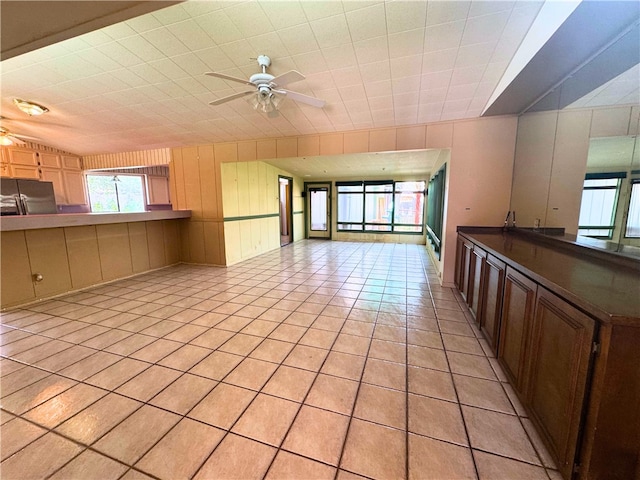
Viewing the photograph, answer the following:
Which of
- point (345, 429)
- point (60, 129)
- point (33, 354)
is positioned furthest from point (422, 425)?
point (60, 129)

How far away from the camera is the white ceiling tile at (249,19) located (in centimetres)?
202

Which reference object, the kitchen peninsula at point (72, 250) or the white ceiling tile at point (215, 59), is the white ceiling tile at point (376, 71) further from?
the kitchen peninsula at point (72, 250)

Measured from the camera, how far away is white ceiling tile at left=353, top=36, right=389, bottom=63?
7.54ft

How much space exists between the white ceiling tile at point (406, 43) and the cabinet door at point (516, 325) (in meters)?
2.15

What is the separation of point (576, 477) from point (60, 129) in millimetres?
7868

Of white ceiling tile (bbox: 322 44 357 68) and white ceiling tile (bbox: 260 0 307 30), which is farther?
white ceiling tile (bbox: 322 44 357 68)

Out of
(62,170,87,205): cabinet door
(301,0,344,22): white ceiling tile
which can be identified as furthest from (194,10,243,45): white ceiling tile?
(62,170,87,205): cabinet door

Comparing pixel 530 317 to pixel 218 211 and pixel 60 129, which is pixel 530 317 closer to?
pixel 218 211

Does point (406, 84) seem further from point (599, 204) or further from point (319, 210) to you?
point (319, 210)

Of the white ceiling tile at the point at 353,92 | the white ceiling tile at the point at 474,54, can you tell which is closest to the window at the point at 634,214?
the white ceiling tile at the point at 474,54

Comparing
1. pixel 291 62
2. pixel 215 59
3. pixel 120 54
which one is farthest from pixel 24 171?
pixel 291 62

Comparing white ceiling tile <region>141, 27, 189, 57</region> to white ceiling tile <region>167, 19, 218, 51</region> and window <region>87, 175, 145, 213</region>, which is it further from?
window <region>87, 175, 145, 213</region>

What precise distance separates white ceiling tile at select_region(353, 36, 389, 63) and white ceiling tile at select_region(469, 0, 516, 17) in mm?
698

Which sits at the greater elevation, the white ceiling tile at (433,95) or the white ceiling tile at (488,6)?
the white ceiling tile at (488,6)
